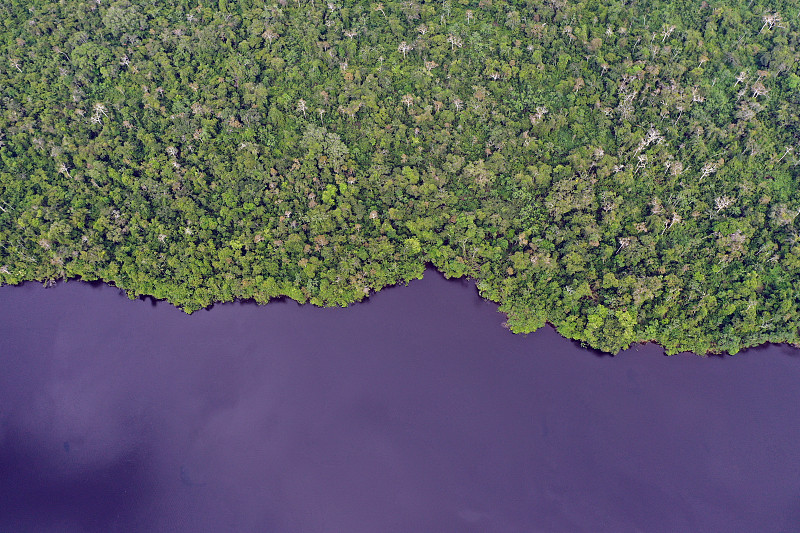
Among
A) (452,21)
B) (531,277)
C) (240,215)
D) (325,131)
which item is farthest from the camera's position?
(452,21)

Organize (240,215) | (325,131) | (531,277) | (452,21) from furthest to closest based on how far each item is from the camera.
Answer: (452,21)
(325,131)
(240,215)
(531,277)

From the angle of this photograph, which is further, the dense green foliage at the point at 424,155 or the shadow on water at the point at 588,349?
the dense green foliage at the point at 424,155

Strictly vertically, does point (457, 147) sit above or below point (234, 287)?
above

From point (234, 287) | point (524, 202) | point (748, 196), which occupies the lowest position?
point (234, 287)

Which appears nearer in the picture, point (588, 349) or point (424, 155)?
point (588, 349)

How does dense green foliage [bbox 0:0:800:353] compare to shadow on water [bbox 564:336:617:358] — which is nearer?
shadow on water [bbox 564:336:617:358]

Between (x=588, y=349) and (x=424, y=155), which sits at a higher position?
(x=424, y=155)

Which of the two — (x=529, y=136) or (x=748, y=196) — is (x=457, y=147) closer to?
(x=529, y=136)

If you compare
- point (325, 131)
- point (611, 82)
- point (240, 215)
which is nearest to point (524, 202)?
point (611, 82)
